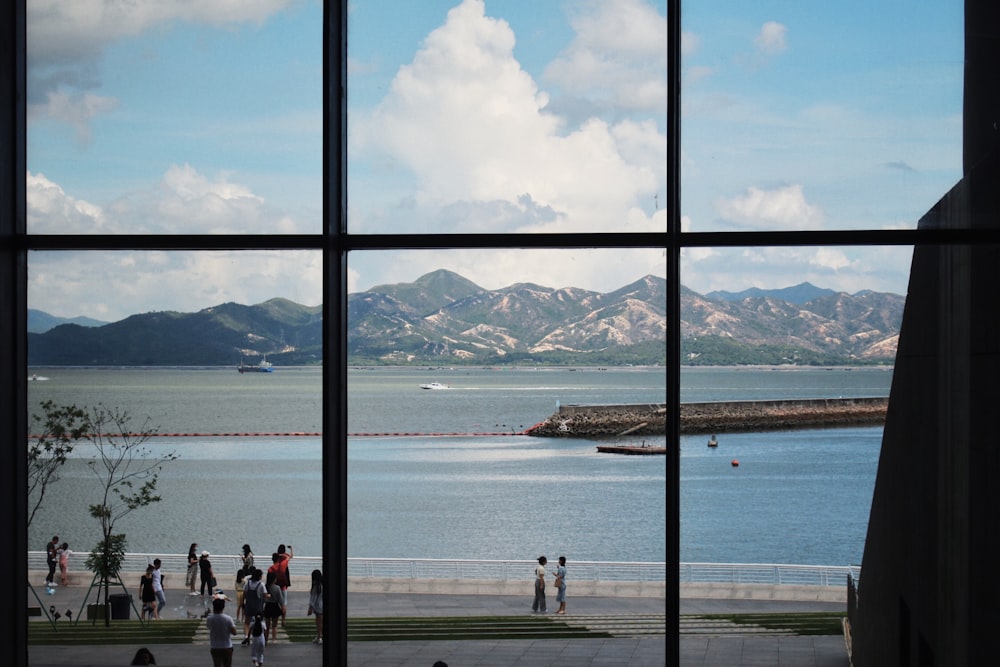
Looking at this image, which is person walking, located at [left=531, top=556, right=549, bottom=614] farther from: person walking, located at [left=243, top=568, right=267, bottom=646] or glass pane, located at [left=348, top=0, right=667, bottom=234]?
glass pane, located at [left=348, top=0, right=667, bottom=234]

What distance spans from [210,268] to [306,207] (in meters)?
0.52

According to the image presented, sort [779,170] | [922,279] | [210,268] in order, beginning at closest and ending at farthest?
[922,279]
[779,170]
[210,268]

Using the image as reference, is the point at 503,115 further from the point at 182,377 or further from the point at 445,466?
the point at 182,377

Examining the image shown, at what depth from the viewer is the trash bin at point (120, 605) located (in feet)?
13.8

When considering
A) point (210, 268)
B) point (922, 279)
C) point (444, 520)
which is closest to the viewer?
point (922, 279)

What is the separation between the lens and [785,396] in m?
4.25

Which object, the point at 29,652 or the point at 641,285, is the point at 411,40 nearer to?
the point at 641,285

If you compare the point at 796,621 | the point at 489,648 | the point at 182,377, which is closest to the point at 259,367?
the point at 182,377

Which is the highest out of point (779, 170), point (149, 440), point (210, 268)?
point (779, 170)

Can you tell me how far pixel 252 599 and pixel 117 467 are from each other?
847mm

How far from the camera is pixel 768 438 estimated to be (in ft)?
14.0

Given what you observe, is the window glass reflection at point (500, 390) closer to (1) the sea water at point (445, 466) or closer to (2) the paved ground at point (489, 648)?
(1) the sea water at point (445, 466)

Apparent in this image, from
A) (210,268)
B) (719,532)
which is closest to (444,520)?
(719,532)

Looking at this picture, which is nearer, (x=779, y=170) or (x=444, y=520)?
(x=779, y=170)
